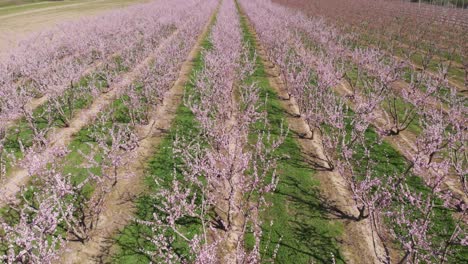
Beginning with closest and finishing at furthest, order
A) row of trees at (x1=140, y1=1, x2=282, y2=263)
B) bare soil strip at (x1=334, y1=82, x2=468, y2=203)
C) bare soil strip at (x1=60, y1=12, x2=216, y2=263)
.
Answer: row of trees at (x1=140, y1=1, x2=282, y2=263) → bare soil strip at (x1=60, y1=12, x2=216, y2=263) → bare soil strip at (x1=334, y1=82, x2=468, y2=203)

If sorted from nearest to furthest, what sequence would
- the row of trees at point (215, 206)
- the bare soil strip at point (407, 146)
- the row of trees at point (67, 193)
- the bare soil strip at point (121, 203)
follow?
the row of trees at point (67, 193) → the row of trees at point (215, 206) → the bare soil strip at point (121, 203) → the bare soil strip at point (407, 146)

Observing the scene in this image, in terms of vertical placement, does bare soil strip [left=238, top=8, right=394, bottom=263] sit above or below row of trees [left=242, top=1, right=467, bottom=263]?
below

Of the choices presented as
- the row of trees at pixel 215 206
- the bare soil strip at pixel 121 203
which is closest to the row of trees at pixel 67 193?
the bare soil strip at pixel 121 203

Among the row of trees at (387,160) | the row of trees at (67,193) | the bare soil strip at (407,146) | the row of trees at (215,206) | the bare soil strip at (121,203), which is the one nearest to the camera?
the row of trees at (67,193)

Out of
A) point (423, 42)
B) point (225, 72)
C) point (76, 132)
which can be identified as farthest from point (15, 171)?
point (423, 42)

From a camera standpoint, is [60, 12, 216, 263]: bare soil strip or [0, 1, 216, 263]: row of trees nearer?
[0, 1, 216, 263]: row of trees

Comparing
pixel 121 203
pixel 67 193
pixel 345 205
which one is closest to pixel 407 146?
pixel 345 205

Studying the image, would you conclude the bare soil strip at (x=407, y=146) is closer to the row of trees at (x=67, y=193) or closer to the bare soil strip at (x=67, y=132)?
the row of trees at (x=67, y=193)

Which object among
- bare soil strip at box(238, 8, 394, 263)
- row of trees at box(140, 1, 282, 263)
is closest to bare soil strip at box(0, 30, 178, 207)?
row of trees at box(140, 1, 282, 263)

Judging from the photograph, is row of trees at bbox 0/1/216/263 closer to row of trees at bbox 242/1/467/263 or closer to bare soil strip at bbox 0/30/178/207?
bare soil strip at bbox 0/30/178/207

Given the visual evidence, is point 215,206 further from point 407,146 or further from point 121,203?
point 407,146
